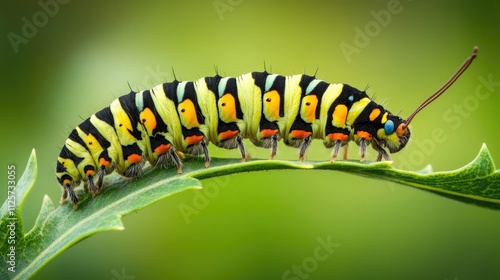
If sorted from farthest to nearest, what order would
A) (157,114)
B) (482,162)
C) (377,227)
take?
(377,227) < (157,114) < (482,162)

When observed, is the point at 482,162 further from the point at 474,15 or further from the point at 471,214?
the point at 474,15

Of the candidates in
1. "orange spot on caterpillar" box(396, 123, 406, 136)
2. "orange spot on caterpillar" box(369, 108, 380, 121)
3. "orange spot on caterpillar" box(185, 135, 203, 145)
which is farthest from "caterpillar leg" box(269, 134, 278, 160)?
"orange spot on caterpillar" box(396, 123, 406, 136)

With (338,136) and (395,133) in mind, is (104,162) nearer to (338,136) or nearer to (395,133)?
(338,136)

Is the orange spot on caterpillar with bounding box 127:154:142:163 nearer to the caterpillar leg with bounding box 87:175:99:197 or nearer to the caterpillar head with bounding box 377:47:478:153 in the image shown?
the caterpillar leg with bounding box 87:175:99:197

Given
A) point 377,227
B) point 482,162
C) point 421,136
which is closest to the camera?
point 482,162

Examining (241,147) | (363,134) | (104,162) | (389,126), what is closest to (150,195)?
(104,162)

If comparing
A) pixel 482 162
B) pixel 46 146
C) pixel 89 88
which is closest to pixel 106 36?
pixel 89 88

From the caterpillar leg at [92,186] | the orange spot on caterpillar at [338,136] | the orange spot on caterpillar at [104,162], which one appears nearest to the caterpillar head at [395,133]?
the orange spot on caterpillar at [338,136]

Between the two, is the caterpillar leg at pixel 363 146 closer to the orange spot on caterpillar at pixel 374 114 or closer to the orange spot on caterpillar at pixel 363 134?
the orange spot on caterpillar at pixel 363 134
